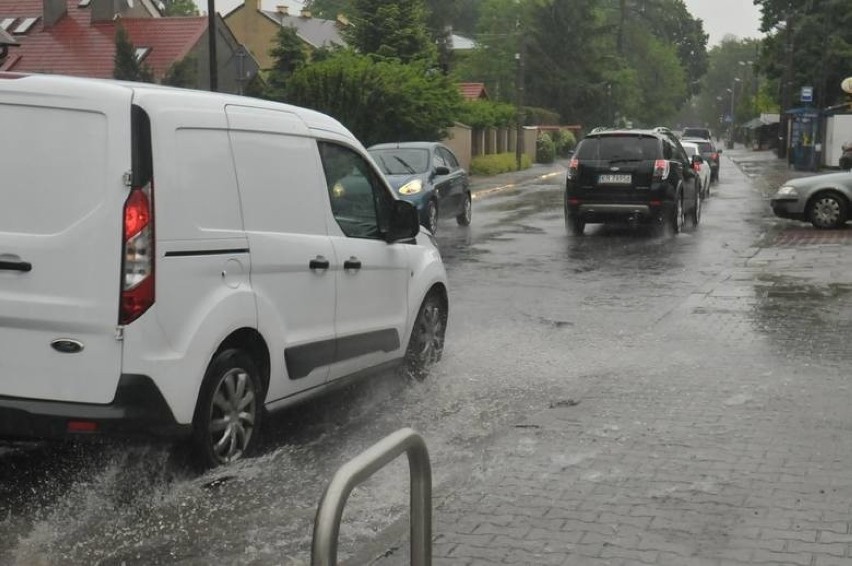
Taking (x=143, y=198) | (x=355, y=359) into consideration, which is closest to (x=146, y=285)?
(x=143, y=198)

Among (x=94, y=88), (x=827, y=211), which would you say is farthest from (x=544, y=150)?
(x=94, y=88)

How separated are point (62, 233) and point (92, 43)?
5536 cm

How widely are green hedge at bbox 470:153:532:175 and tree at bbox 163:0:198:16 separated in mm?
63584

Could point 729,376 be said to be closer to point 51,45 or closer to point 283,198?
point 283,198

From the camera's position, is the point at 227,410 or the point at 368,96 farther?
the point at 368,96

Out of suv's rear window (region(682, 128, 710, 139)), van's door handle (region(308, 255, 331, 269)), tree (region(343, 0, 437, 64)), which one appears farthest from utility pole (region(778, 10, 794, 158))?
van's door handle (region(308, 255, 331, 269))

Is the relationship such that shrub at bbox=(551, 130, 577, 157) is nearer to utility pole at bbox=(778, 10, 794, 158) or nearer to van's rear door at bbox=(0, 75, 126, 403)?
utility pole at bbox=(778, 10, 794, 158)

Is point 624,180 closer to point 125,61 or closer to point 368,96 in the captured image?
point 368,96

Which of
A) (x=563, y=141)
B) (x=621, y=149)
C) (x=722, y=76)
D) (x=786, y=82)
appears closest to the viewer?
(x=621, y=149)

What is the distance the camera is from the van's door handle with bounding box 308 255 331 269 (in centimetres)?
626

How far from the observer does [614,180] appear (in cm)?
→ 1867

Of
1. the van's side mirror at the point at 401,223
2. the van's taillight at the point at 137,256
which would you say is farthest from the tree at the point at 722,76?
the van's taillight at the point at 137,256

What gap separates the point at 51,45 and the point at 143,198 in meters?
56.5

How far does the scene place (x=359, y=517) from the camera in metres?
5.04
